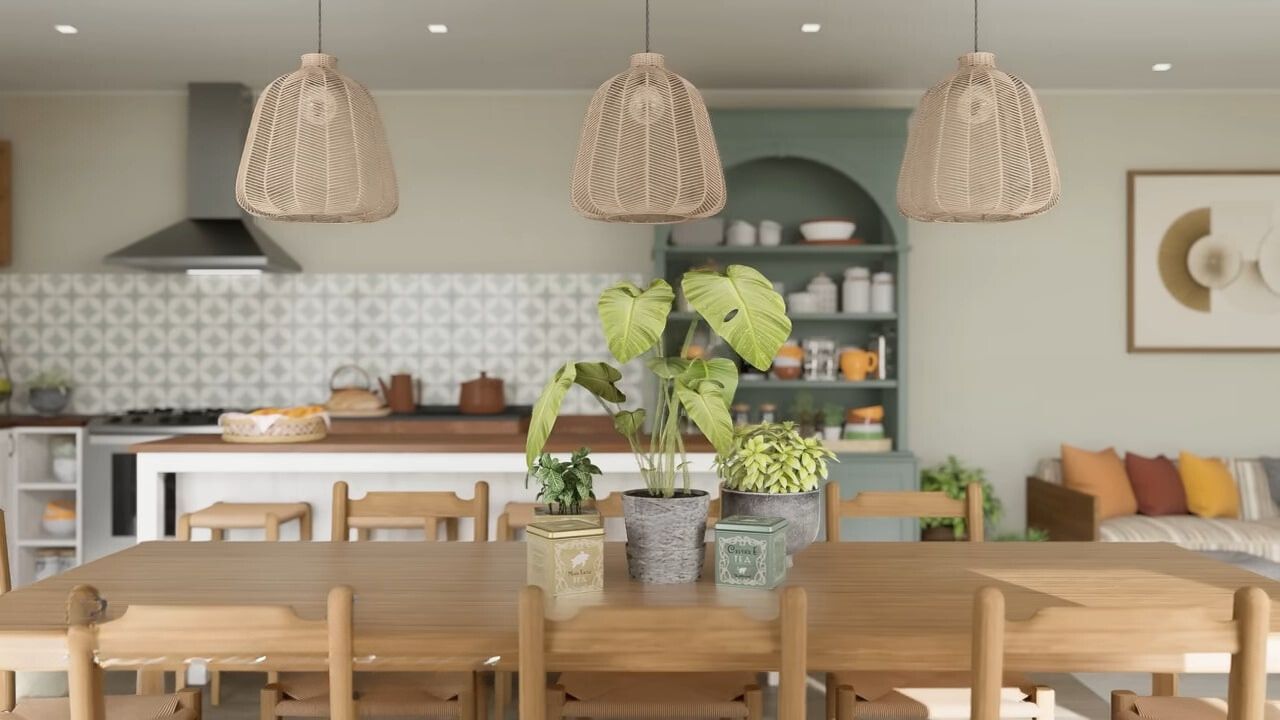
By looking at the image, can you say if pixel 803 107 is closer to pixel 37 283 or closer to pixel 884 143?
pixel 884 143

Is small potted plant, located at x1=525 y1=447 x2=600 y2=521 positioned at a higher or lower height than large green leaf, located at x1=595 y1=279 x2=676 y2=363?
lower

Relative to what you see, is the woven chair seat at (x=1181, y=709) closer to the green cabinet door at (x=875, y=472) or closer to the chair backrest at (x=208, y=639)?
the chair backrest at (x=208, y=639)

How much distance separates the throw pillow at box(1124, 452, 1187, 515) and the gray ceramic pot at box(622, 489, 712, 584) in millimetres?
3947

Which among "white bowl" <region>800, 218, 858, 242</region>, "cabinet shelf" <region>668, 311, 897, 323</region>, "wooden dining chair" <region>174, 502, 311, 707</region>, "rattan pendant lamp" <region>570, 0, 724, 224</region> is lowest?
"wooden dining chair" <region>174, 502, 311, 707</region>

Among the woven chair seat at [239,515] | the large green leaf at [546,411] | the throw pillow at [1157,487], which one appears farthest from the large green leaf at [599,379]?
the throw pillow at [1157,487]

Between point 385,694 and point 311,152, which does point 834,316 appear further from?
point 385,694

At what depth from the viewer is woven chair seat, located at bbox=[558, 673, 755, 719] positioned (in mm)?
2193

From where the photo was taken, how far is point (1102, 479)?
5.27m

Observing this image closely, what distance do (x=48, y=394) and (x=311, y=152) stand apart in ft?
12.9

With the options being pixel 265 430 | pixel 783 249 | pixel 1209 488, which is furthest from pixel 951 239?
pixel 265 430

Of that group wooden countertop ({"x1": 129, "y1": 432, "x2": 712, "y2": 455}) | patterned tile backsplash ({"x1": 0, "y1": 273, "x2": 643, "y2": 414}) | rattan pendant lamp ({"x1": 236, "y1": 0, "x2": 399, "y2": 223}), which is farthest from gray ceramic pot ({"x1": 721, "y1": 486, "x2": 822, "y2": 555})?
patterned tile backsplash ({"x1": 0, "y1": 273, "x2": 643, "y2": 414})

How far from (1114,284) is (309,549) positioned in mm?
4815

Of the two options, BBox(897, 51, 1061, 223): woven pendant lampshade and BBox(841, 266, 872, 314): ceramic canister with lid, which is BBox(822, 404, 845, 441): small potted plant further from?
BBox(897, 51, 1061, 223): woven pendant lampshade

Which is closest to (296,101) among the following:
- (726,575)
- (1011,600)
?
(726,575)
